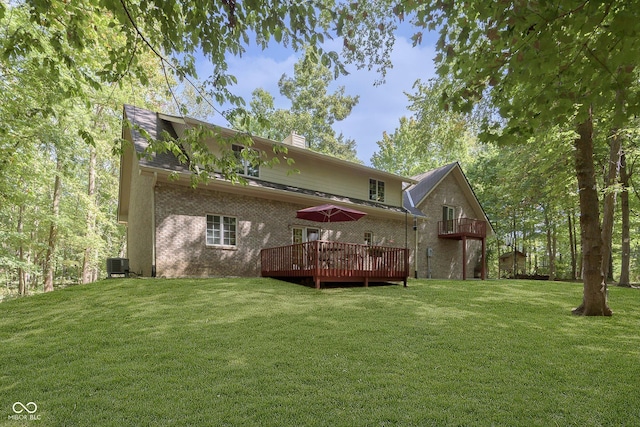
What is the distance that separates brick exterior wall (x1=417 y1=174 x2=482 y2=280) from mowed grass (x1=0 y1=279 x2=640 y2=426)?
1035cm

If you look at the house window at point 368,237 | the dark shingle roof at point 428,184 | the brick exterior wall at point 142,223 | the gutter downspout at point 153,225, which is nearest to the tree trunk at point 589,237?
the house window at point 368,237

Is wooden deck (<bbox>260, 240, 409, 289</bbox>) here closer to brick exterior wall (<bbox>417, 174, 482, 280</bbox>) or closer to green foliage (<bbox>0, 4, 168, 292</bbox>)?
green foliage (<bbox>0, 4, 168, 292</bbox>)

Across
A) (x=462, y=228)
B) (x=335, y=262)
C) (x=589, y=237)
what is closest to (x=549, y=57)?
(x=589, y=237)

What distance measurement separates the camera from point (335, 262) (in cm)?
1032

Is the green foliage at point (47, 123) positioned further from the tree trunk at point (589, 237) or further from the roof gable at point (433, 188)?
the roof gable at point (433, 188)

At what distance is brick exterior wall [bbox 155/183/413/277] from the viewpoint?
1095 centimetres

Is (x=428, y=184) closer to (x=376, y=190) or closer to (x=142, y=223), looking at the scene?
(x=376, y=190)

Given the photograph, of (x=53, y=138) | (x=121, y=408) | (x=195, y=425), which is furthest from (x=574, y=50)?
(x=53, y=138)

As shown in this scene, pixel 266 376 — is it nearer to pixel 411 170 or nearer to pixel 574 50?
pixel 574 50

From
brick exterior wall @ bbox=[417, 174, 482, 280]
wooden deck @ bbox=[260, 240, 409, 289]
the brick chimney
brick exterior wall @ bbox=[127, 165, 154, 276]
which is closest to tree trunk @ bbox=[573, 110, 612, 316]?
wooden deck @ bbox=[260, 240, 409, 289]

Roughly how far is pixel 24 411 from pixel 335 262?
311 inches

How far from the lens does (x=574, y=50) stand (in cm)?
365

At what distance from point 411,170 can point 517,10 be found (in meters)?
29.6

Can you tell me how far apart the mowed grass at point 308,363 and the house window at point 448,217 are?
11.3 metres
